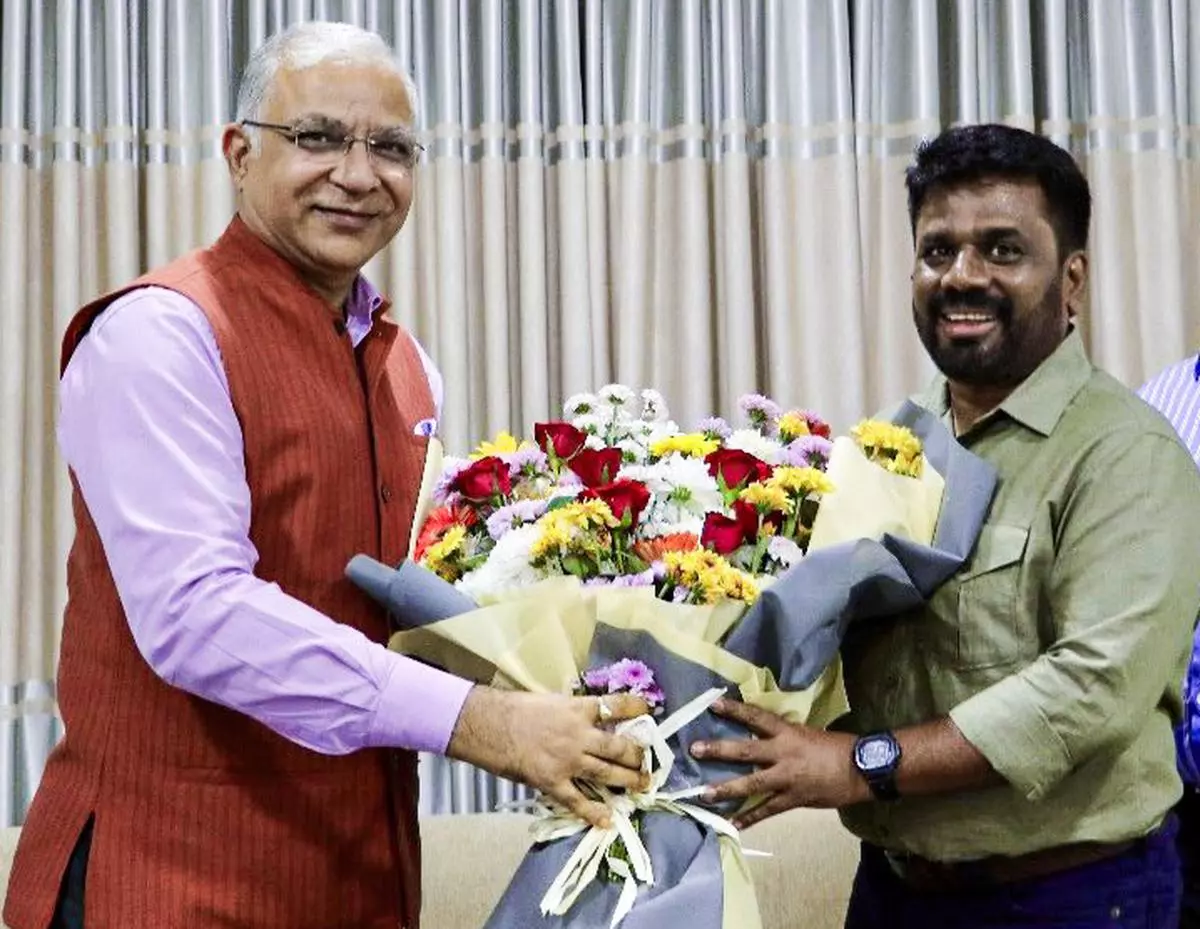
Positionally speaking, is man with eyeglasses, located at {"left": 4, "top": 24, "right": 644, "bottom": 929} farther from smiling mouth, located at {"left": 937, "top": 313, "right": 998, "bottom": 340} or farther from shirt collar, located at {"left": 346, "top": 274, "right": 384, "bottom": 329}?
smiling mouth, located at {"left": 937, "top": 313, "right": 998, "bottom": 340}

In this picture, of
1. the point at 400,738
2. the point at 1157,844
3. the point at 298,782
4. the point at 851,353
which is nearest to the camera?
the point at 400,738

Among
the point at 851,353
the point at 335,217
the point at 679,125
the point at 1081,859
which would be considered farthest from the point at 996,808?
the point at 679,125

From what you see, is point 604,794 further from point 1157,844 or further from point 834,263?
point 834,263

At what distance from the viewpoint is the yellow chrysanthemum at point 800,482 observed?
1.68 metres

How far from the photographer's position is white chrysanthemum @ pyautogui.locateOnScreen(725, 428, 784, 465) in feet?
5.81

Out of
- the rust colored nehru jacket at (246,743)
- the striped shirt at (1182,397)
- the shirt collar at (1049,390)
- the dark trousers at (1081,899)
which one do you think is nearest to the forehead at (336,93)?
the rust colored nehru jacket at (246,743)

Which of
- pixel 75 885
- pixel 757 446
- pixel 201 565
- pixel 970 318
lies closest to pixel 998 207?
pixel 970 318

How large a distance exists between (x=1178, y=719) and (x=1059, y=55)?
1.78 meters

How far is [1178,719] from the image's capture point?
192 centimetres

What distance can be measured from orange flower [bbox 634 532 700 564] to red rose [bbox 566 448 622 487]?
9 cm

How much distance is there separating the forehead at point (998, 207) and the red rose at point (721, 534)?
54 cm

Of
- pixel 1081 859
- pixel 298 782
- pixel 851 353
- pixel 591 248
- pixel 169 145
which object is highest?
pixel 169 145

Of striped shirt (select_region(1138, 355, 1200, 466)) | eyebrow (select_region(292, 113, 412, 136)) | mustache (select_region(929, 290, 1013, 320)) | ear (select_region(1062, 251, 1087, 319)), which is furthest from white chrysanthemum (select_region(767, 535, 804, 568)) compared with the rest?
striped shirt (select_region(1138, 355, 1200, 466))

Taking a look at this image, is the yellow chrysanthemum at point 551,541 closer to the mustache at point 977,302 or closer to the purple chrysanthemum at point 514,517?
the purple chrysanthemum at point 514,517
